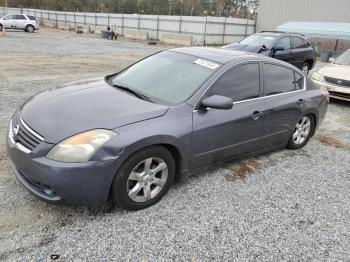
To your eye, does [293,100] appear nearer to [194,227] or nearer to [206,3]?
[194,227]

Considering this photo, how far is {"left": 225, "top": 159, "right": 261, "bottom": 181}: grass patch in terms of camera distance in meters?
4.28

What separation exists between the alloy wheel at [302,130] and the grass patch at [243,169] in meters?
0.95

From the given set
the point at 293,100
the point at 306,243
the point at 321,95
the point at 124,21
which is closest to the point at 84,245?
the point at 306,243

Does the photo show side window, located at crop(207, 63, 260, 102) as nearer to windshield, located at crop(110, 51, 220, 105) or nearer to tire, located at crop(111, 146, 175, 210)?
windshield, located at crop(110, 51, 220, 105)

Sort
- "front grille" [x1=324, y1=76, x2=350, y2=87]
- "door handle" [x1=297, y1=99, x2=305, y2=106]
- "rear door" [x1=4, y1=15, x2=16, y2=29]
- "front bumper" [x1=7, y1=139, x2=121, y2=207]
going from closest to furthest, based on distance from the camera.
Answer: "front bumper" [x1=7, y1=139, x2=121, y2=207]
"door handle" [x1=297, y1=99, x2=305, y2=106]
"front grille" [x1=324, y1=76, x2=350, y2=87]
"rear door" [x1=4, y1=15, x2=16, y2=29]

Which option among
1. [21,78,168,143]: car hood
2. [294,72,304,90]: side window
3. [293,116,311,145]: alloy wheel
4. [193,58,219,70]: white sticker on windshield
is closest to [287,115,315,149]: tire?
[293,116,311,145]: alloy wheel

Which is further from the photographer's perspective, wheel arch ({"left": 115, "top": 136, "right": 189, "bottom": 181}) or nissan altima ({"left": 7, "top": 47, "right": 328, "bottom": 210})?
wheel arch ({"left": 115, "top": 136, "right": 189, "bottom": 181})

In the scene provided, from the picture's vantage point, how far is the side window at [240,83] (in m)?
3.90

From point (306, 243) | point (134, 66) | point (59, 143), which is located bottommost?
point (306, 243)

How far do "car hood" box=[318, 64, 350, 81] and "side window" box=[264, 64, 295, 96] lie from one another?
4.56m

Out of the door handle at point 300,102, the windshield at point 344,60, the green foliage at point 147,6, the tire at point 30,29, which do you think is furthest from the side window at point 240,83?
the green foliage at point 147,6

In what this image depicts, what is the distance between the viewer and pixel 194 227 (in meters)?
3.21

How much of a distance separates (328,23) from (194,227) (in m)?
28.1

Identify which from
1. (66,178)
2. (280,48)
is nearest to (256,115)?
(66,178)
